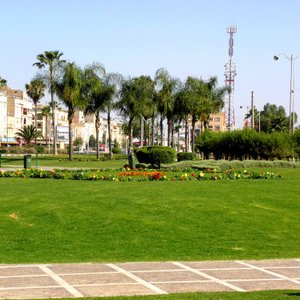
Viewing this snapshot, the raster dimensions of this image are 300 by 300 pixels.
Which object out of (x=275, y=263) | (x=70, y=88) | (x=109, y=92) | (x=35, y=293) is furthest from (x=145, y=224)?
(x=109, y=92)

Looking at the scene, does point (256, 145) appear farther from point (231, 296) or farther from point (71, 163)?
point (231, 296)

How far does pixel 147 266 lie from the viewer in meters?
12.3

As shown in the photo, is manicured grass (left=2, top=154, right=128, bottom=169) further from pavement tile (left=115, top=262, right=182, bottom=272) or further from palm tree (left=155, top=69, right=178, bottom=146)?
pavement tile (left=115, top=262, right=182, bottom=272)

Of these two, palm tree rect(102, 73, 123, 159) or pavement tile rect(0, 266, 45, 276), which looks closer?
pavement tile rect(0, 266, 45, 276)

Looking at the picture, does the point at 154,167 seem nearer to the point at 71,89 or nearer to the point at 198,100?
the point at 71,89

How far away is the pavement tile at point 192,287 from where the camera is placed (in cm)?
1005

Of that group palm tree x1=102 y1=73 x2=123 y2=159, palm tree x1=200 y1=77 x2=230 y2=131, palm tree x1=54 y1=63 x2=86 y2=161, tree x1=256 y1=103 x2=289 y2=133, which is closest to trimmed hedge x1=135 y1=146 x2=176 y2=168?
palm tree x1=54 y1=63 x2=86 y2=161

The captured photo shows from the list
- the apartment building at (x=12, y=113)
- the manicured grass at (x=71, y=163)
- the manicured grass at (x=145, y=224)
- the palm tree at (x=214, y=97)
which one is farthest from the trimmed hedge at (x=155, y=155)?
the apartment building at (x=12, y=113)

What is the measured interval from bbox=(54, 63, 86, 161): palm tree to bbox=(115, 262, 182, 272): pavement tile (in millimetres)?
52640

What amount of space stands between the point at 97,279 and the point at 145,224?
5.68 m

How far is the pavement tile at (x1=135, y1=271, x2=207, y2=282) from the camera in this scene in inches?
432

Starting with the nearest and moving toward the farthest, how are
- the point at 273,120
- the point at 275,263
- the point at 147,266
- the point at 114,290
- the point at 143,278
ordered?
the point at 114,290 → the point at 143,278 → the point at 147,266 → the point at 275,263 → the point at 273,120

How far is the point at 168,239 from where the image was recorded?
1528cm

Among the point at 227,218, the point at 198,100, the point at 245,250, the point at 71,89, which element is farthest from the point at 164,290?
the point at 198,100
